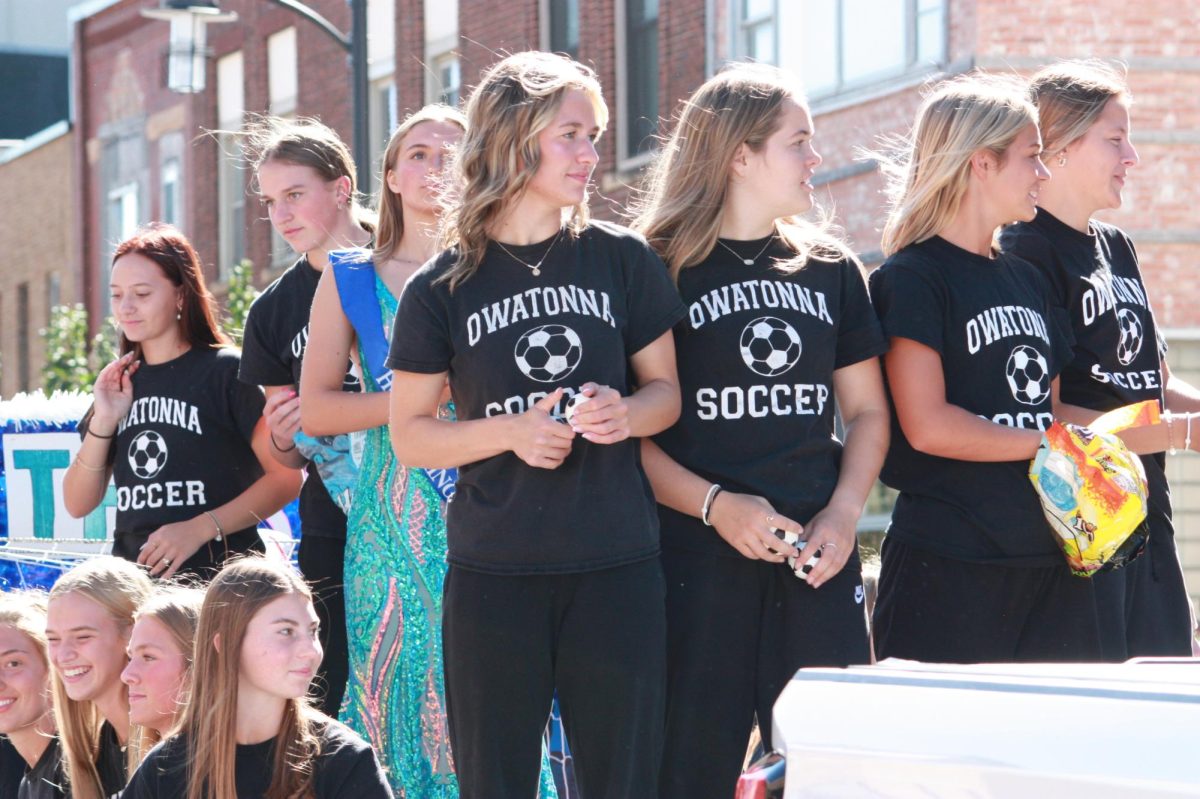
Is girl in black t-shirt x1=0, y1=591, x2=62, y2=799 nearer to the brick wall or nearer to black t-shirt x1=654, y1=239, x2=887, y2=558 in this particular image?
black t-shirt x1=654, y1=239, x2=887, y2=558

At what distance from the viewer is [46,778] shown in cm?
534

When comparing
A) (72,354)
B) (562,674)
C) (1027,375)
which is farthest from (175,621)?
(72,354)

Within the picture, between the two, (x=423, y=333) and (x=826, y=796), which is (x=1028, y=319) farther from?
(x=826, y=796)

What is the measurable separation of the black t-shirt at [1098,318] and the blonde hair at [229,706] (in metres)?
2.20

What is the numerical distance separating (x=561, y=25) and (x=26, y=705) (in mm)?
15395

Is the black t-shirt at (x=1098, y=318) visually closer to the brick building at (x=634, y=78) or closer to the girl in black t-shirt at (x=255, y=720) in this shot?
the girl in black t-shirt at (x=255, y=720)

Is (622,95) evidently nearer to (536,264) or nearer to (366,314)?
(366,314)

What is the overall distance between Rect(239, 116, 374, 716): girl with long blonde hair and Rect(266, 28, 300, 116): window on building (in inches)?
743

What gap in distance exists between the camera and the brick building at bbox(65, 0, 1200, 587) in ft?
47.4

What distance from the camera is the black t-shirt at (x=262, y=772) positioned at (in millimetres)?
4312

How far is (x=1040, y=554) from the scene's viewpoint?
4.64 metres

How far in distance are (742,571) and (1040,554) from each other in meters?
0.80

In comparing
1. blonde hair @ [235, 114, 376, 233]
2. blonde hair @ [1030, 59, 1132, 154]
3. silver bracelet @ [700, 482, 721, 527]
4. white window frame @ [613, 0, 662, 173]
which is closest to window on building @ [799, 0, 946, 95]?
white window frame @ [613, 0, 662, 173]

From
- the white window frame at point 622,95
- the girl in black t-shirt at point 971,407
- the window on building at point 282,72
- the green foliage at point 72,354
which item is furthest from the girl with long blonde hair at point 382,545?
the window on building at point 282,72
